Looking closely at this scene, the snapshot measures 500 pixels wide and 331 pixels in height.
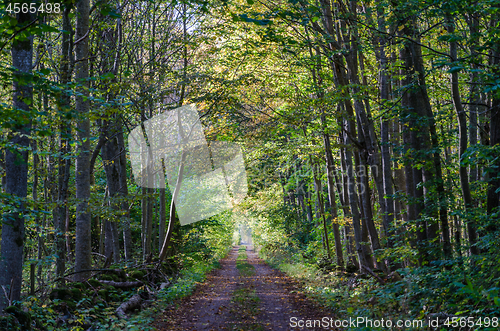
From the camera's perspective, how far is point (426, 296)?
6.14 metres

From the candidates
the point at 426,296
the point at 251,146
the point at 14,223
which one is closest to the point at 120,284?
the point at 14,223

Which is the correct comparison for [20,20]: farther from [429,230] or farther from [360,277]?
[360,277]

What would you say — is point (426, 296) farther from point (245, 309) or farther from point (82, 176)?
point (82, 176)

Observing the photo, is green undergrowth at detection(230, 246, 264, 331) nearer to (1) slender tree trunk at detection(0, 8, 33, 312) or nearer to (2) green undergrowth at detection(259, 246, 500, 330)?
(2) green undergrowth at detection(259, 246, 500, 330)

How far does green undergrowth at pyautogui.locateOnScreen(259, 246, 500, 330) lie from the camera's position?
475cm

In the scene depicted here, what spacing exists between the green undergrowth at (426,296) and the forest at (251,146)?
0.05m

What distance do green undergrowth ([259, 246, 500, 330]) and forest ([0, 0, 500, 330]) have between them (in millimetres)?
53

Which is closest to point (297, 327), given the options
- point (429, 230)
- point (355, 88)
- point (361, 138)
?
point (429, 230)

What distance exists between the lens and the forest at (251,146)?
17.8 feet

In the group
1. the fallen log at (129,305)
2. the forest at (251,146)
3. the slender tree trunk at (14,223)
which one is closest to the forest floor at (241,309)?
the forest at (251,146)

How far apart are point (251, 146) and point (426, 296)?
11.6 metres

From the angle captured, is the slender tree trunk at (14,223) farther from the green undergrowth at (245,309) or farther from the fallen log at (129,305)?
the green undergrowth at (245,309)

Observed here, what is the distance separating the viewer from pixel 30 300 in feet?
19.9

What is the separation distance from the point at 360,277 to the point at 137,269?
702cm
